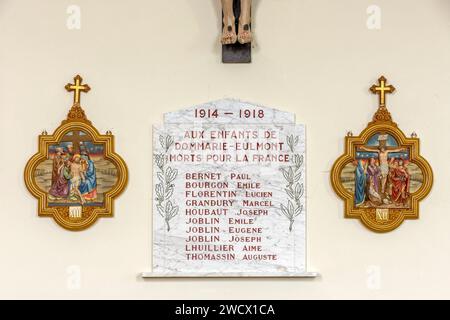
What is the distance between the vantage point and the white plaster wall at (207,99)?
181 inches

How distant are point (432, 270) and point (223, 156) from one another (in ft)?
5.08

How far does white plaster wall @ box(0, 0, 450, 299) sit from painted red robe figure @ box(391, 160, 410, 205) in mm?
165

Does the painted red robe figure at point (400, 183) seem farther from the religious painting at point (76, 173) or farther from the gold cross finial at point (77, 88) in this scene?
the gold cross finial at point (77, 88)

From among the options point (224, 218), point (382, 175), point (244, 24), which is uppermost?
point (244, 24)

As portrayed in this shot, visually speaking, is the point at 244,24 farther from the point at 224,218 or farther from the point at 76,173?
the point at 76,173

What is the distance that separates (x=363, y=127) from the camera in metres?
4.64

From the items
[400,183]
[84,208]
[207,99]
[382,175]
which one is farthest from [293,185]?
[84,208]

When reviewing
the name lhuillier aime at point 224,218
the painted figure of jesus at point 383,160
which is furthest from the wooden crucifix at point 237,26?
the painted figure of jesus at point 383,160

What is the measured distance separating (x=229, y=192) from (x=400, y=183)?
1110mm

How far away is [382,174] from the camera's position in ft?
15.1

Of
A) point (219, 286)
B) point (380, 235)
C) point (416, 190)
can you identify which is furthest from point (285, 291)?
point (416, 190)
